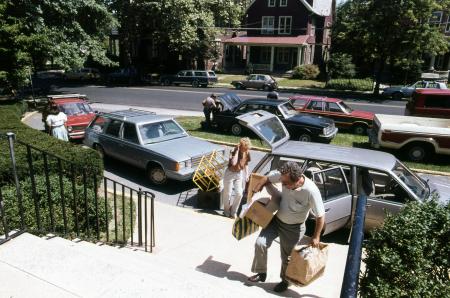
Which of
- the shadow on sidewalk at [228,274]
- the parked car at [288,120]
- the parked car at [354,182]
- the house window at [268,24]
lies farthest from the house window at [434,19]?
the shadow on sidewalk at [228,274]

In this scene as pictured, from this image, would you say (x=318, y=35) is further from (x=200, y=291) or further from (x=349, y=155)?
(x=200, y=291)

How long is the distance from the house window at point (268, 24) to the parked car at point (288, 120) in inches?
1289

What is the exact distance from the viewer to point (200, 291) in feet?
11.8

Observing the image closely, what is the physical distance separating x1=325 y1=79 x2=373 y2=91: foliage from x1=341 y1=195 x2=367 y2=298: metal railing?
32.8 m

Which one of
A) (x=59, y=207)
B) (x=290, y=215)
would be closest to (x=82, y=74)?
(x=59, y=207)

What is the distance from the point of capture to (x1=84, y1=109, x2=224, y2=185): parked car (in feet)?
30.5

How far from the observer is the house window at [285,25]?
45912 millimetres

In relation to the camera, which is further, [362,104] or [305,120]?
[362,104]

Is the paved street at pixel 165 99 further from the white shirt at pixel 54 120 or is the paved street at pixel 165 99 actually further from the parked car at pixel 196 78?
the white shirt at pixel 54 120

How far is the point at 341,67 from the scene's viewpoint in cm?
3766

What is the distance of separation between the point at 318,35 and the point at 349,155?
143 ft

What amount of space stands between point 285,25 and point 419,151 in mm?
37479

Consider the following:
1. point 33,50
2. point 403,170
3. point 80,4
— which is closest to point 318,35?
point 80,4

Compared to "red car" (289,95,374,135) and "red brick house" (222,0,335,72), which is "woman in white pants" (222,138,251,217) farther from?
"red brick house" (222,0,335,72)
